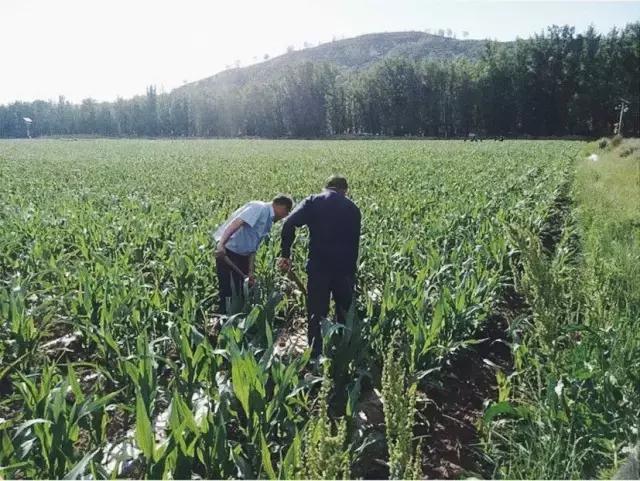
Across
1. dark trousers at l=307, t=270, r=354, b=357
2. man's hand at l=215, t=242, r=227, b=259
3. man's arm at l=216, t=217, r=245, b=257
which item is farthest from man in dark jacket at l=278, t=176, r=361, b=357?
man's hand at l=215, t=242, r=227, b=259

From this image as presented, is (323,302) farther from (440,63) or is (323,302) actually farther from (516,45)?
(440,63)

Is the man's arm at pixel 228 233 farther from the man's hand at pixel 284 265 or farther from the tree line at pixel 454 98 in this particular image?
the tree line at pixel 454 98

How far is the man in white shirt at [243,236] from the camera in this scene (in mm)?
5430

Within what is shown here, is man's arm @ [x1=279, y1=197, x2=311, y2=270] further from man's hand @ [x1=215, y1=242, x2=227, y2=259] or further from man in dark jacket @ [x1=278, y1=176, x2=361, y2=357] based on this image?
man's hand @ [x1=215, y1=242, x2=227, y2=259]

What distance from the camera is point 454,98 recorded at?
2852 inches

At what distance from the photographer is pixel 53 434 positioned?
9.70 feet

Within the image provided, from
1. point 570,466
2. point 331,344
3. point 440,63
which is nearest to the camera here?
point 570,466

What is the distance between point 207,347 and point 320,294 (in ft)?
5.07

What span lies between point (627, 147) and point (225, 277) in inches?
1095

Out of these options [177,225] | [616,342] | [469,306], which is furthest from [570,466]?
[177,225]

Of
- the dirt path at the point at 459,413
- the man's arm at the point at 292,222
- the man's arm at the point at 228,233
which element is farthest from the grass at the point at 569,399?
the man's arm at the point at 228,233

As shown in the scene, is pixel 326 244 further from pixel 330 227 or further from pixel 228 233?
pixel 228 233

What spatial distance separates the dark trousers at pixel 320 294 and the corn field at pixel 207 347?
0.26 m

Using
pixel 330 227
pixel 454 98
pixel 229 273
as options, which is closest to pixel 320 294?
pixel 330 227
